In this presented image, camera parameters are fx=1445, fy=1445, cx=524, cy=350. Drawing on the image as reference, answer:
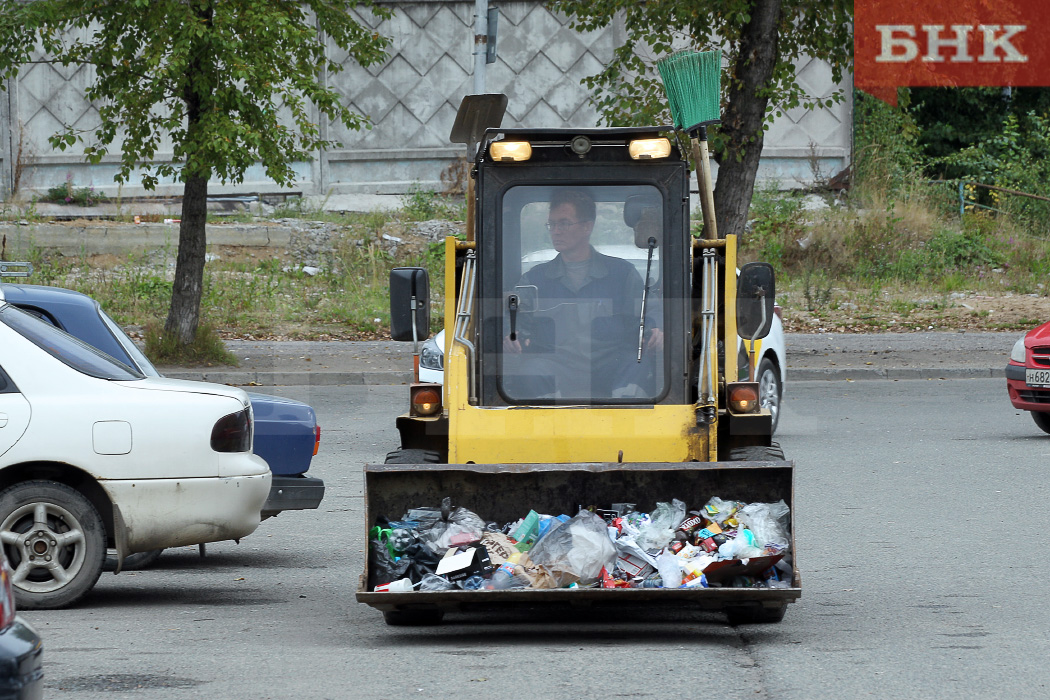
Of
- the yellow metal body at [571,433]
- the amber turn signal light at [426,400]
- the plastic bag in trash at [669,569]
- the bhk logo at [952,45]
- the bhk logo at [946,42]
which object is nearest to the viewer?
the plastic bag in trash at [669,569]

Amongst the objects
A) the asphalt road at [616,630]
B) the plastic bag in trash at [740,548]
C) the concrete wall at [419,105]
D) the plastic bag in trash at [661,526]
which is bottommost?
the asphalt road at [616,630]

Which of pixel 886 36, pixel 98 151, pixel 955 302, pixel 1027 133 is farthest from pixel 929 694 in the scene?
pixel 1027 133

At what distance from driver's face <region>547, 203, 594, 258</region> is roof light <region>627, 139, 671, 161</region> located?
40 cm

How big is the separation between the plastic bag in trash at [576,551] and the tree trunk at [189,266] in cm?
1349

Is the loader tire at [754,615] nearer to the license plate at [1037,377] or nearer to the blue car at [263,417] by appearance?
the blue car at [263,417]

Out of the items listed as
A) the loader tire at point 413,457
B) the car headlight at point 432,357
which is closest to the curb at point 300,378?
the car headlight at point 432,357

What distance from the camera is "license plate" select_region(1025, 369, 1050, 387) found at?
12789 millimetres

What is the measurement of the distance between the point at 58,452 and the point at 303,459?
169 centimetres

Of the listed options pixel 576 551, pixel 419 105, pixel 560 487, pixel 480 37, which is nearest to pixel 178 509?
pixel 560 487

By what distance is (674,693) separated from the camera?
5.35 m

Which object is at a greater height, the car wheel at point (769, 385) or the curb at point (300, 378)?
the car wheel at point (769, 385)

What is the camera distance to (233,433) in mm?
7184

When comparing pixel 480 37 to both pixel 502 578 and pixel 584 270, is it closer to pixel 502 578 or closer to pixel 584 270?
pixel 584 270

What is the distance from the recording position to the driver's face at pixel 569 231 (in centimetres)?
698
